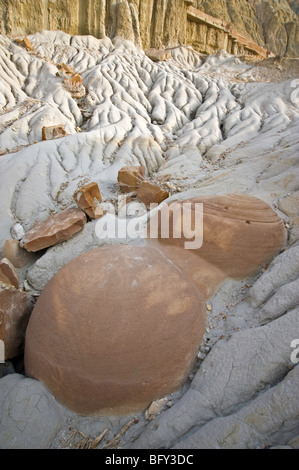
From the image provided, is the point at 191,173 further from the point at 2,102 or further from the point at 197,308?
the point at 2,102

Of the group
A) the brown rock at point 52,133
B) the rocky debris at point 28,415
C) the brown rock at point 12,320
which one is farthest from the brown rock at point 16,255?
the brown rock at point 52,133

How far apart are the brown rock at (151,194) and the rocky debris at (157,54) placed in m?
14.3

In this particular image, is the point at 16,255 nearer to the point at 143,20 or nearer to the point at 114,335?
the point at 114,335

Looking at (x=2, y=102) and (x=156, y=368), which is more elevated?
(x=2, y=102)

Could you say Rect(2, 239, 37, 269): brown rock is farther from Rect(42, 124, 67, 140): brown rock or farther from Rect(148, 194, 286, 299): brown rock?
Rect(42, 124, 67, 140): brown rock

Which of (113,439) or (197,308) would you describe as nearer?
(113,439)

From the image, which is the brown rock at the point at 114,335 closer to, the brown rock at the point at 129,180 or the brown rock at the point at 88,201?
the brown rock at the point at 88,201

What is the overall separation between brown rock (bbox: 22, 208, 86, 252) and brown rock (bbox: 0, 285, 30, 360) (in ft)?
3.43

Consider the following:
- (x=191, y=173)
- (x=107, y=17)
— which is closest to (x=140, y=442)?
(x=191, y=173)

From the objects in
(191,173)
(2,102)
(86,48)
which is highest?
(86,48)

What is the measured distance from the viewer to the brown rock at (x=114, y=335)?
2.37 metres

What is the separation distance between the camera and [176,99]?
40.2ft

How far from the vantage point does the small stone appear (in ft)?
15.4

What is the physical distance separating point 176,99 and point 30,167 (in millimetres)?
8429
